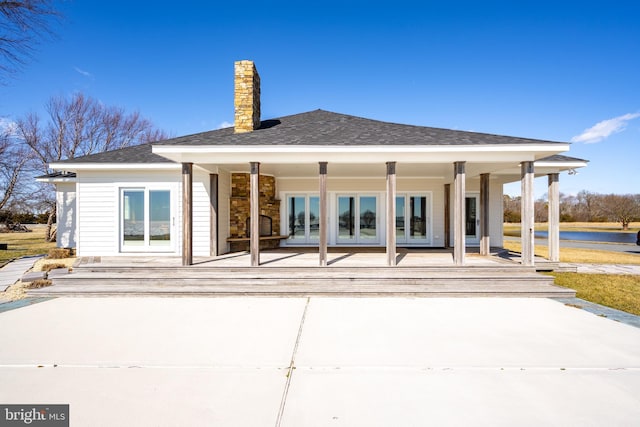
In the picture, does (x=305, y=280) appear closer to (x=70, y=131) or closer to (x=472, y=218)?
(x=472, y=218)

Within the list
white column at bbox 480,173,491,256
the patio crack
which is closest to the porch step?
the patio crack

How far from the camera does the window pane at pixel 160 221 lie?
9148mm

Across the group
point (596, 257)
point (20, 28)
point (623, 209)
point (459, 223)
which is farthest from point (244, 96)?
point (623, 209)

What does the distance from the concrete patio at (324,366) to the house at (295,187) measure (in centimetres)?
257

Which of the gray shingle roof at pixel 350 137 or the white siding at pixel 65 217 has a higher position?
the gray shingle roof at pixel 350 137

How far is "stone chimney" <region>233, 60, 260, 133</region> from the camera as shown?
9359 millimetres

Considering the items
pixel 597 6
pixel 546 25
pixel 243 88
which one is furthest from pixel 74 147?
pixel 597 6

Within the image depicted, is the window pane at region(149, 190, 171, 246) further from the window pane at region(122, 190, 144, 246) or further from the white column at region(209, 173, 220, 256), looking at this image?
the white column at region(209, 173, 220, 256)

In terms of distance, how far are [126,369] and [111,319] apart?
2.05m

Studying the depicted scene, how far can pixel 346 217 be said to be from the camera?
1160cm

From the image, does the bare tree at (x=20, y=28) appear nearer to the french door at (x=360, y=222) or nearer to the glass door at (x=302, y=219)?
the glass door at (x=302, y=219)

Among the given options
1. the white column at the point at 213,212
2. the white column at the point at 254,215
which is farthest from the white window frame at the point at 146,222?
the white column at the point at 254,215

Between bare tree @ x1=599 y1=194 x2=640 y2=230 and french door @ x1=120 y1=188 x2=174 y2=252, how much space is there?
54.5 metres

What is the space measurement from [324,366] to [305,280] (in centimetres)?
338
